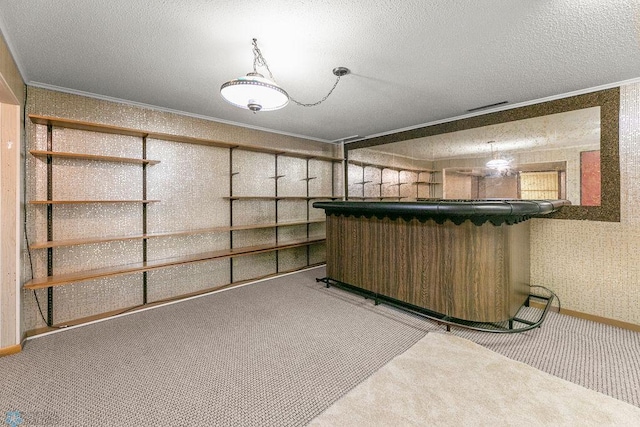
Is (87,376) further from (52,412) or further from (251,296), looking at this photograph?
(251,296)

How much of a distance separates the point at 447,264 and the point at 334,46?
2.22 meters

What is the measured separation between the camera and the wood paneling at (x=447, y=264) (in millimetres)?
2615

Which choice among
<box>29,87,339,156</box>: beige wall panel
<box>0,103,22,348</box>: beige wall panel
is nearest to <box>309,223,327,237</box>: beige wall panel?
<box>29,87,339,156</box>: beige wall panel

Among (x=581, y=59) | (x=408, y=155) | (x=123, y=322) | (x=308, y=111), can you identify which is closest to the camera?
(x=581, y=59)

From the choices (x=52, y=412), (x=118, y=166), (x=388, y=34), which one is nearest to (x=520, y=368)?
(x=388, y=34)

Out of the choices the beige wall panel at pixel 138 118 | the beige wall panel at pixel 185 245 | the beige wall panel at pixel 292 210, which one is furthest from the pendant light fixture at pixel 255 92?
the beige wall panel at pixel 292 210

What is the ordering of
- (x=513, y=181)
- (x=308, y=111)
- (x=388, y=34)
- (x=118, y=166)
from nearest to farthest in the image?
(x=388, y=34) < (x=118, y=166) < (x=513, y=181) < (x=308, y=111)

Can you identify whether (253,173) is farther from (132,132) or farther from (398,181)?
(398,181)

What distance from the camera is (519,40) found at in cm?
209

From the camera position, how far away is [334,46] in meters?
2.17

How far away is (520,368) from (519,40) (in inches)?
96.2

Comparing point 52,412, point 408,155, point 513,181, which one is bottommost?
point 52,412

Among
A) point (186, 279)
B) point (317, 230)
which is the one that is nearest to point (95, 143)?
point (186, 279)

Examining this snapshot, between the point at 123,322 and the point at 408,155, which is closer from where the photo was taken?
the point at 123,322
